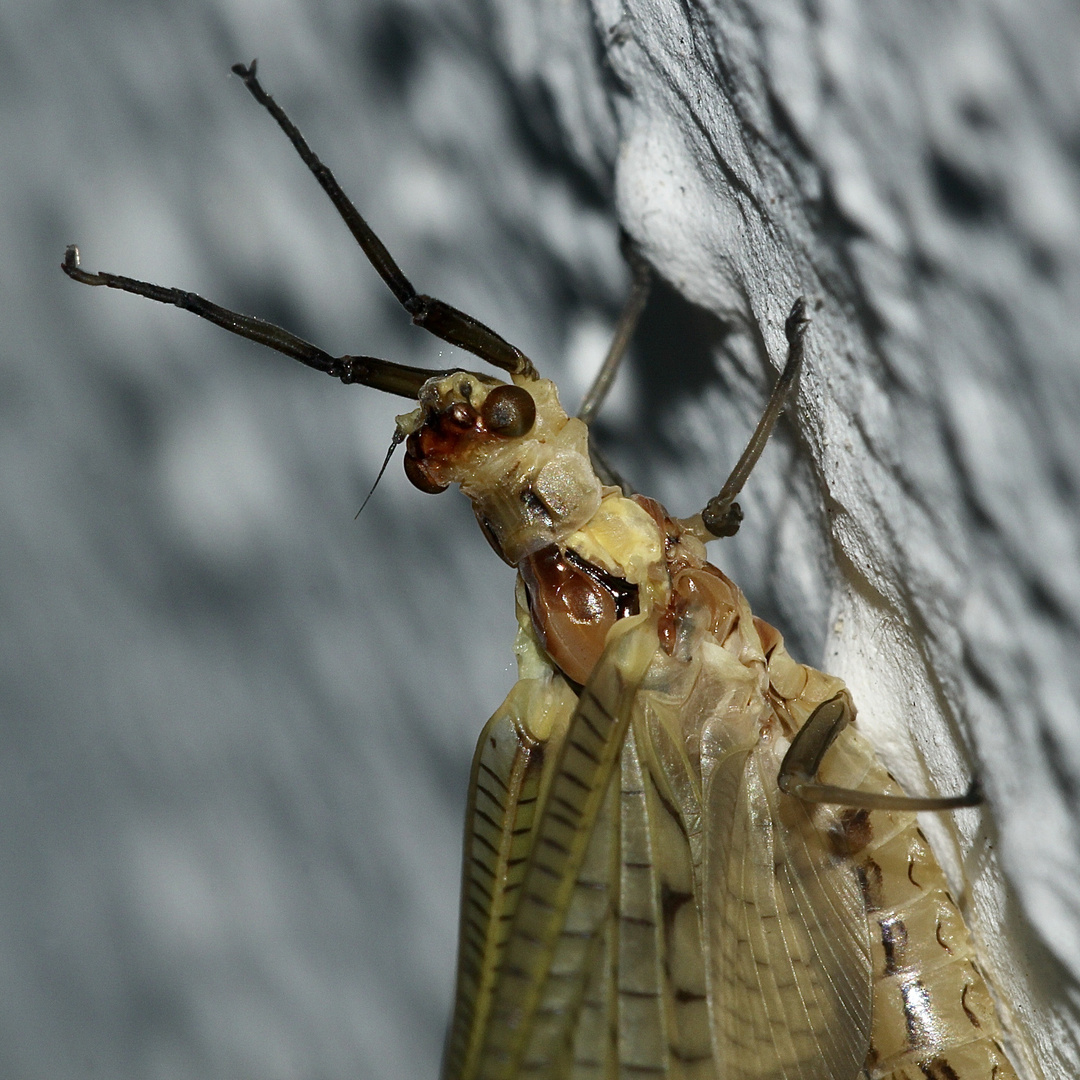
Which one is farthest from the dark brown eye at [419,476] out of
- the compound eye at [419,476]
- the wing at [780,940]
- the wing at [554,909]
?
the wing at [780,940]

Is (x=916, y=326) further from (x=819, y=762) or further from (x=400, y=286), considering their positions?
(x=400, y=286)

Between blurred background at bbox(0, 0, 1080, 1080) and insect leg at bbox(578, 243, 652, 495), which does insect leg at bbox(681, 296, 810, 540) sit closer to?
blurred background at bbox(0, 0, 1080, 1080)

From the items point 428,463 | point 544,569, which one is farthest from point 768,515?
point 428,463

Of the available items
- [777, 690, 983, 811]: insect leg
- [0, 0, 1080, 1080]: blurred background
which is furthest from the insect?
[0, 0, 1080, 1080]: blurred background

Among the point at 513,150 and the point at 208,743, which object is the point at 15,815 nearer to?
the point at 208,743

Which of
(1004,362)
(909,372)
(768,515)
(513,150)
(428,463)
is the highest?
(513,150)
